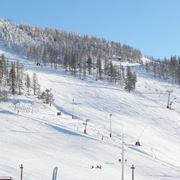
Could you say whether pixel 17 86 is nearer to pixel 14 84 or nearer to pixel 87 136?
pixel 14 84

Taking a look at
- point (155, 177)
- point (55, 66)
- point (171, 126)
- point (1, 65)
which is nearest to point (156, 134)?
point (171, 126)

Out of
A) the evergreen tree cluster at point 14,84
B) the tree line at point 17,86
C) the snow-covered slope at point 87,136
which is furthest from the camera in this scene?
the evergreen tree cluster at point 14,84

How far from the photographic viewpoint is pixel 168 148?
69062 mm

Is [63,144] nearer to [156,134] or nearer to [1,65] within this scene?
[156,134]

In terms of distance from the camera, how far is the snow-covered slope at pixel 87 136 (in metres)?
48.6

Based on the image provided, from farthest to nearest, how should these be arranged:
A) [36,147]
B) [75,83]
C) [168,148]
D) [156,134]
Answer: [75,83]
[156,134]
[168,148]
[36,147]

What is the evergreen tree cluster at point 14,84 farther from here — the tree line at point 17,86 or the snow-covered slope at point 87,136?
the snow-covered slope at point 87,136

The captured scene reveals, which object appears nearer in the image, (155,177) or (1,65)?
(155,177)

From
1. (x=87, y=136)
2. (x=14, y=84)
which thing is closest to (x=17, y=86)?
(x=14, y=84)

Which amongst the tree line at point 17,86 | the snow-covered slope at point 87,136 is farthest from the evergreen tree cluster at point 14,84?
the snow-covered slope at point 87,136

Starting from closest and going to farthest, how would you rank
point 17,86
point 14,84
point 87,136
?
point 87,136 < point 14,84 < point 17,86

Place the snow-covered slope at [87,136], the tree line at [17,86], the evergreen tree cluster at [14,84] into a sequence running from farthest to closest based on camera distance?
the evergreen tree cluster at [14,84]
the tree line at [17,86]
the snow-covered slope at [87,136]

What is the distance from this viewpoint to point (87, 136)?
63.9 meters

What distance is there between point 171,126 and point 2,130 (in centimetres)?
3628
